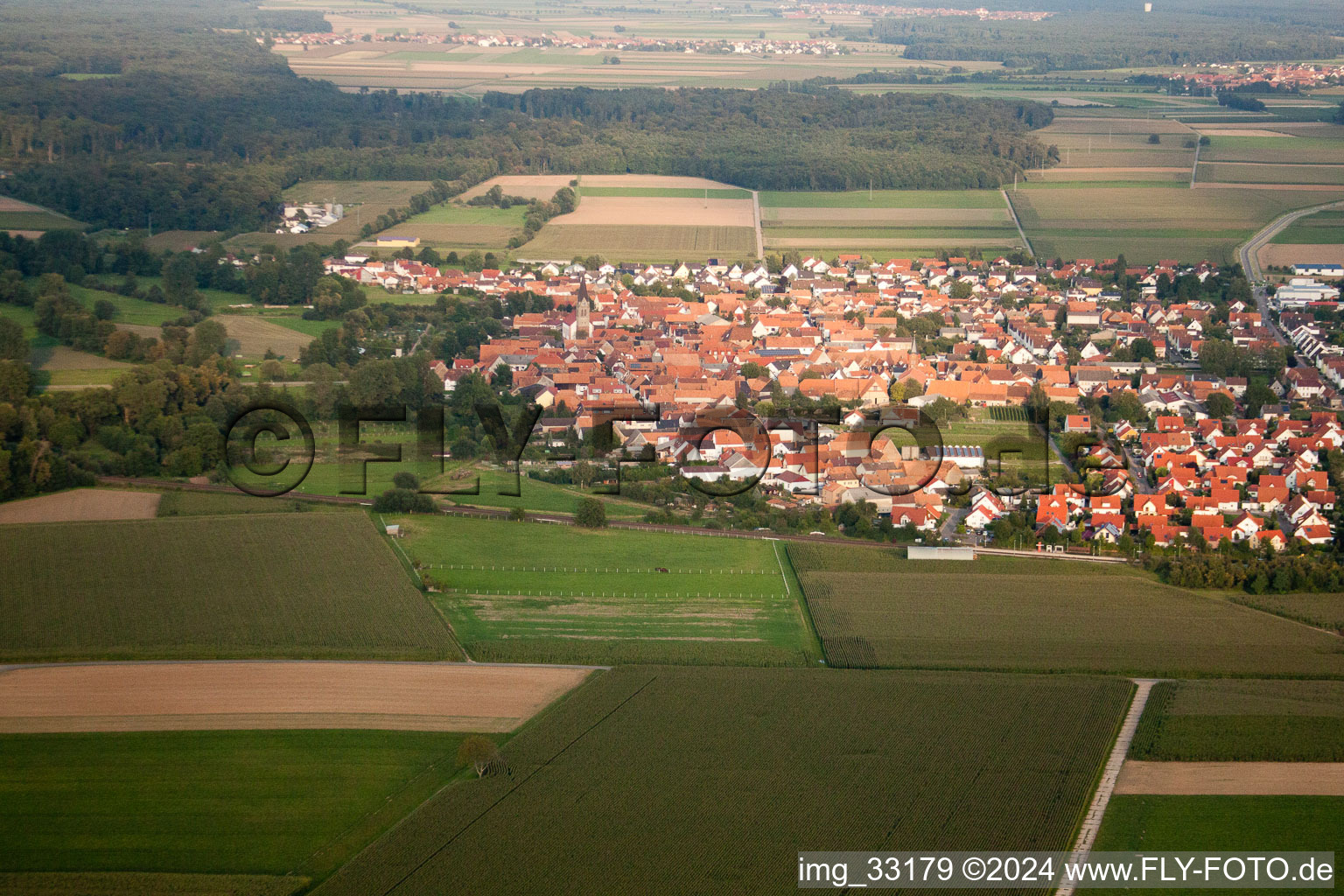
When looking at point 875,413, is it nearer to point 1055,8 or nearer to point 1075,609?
point 1075,609

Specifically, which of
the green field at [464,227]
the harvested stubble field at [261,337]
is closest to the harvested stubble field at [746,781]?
the harvested stubble field at [261,337]

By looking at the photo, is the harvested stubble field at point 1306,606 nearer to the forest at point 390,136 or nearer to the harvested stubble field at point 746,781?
the harvested stubble field at point 746,781

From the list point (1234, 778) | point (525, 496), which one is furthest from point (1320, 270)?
point (1234, 778)

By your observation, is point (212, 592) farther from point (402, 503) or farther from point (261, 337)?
point (261, 337)

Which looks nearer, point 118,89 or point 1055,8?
point 118,89

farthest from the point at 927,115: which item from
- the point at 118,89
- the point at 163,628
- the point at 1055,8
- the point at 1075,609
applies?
the point at 1055,8

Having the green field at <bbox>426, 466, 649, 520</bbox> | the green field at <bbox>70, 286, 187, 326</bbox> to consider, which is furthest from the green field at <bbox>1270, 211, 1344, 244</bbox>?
the green field at <bbox>70, 286, 187, 326</bbox>

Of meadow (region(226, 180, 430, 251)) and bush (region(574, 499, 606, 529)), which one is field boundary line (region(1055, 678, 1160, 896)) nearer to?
bush (region(574, 499, 606, 529))
